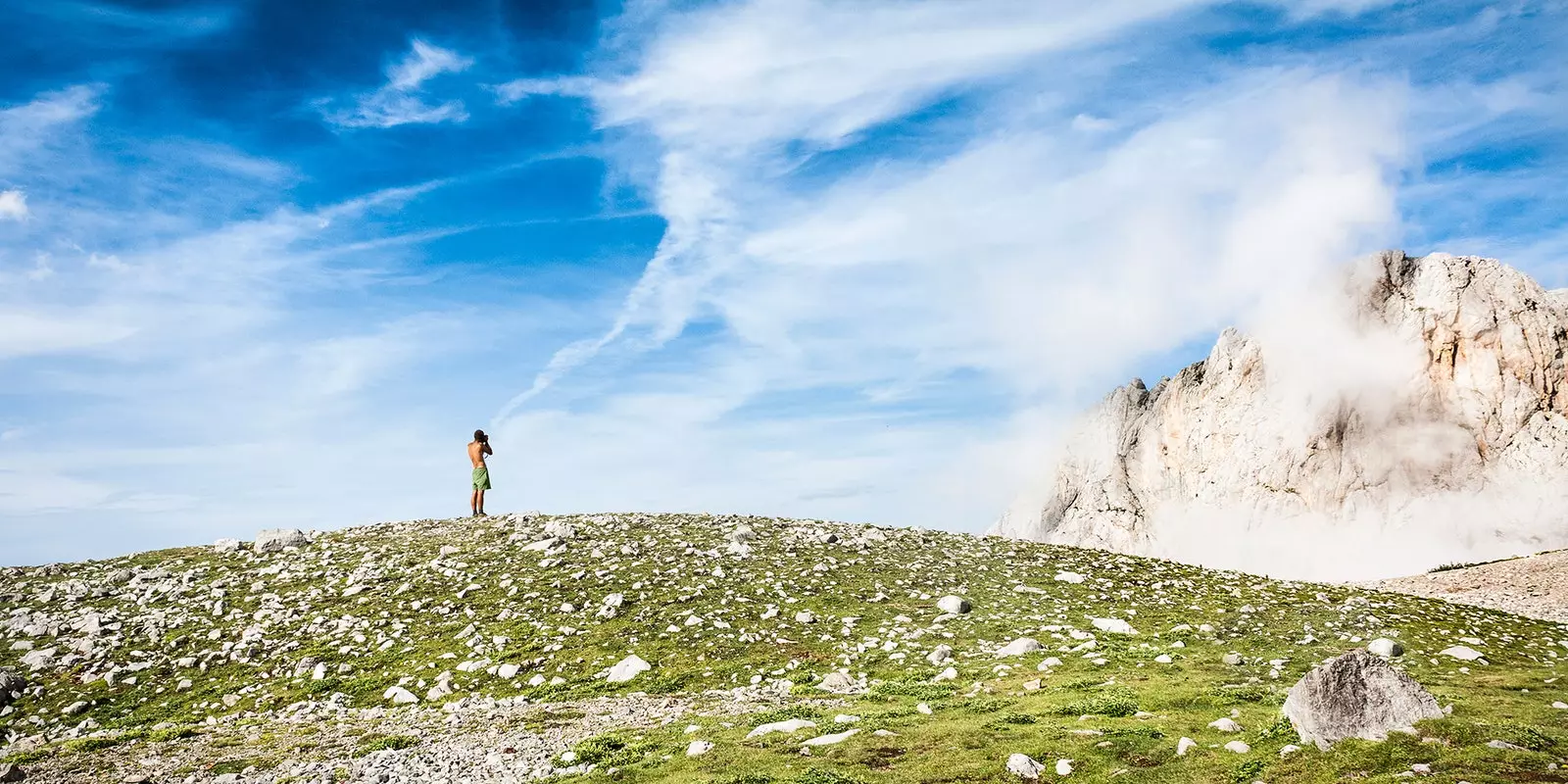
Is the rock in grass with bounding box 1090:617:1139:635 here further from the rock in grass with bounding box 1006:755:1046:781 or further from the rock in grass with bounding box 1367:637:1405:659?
the rock in grass with bounding box 1006:755:1046:781

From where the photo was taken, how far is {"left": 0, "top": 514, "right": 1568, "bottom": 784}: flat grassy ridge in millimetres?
12312

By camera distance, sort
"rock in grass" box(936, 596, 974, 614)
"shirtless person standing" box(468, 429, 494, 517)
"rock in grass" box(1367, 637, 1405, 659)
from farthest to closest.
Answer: "shirtless person standing" box(468, 429, 494, 517) < "rock in grass" box(936, 596, 974, 614) < "rock in grass" box(1367, 637, 1405, 659)

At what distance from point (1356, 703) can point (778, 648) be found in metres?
13.0

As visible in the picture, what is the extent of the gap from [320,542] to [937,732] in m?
26.6

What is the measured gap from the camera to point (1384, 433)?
136 m

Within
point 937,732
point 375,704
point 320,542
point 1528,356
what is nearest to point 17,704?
point 375,704

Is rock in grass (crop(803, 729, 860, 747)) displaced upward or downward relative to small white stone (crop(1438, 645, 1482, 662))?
upward

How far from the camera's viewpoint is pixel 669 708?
672 inches

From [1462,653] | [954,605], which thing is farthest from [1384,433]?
[954,605]

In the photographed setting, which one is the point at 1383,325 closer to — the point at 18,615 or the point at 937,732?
the point at 937,732

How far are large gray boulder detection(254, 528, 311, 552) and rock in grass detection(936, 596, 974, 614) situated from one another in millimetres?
23978

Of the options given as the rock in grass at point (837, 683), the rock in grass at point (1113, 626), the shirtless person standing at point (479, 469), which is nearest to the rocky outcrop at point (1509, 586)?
the rock in grass at point (1113, 626)

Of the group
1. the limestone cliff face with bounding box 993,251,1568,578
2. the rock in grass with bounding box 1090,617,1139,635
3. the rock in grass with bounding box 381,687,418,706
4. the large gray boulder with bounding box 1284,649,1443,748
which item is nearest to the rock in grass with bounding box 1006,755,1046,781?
the large gray boulder with bounding box 1284,649,1443,748

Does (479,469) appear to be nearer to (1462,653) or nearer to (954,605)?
(954,605)
